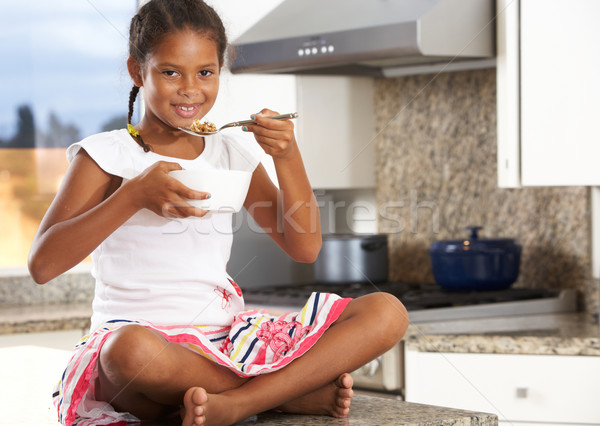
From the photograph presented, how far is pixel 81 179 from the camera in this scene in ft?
3.41

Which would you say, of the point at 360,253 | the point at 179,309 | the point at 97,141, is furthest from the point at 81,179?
the point at 360,253

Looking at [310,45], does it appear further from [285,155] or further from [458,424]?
[458,424]

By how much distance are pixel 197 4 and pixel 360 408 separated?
0.62 meters

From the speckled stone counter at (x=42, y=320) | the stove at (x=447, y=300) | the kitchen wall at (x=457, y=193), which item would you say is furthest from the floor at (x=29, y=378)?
the kitchen wall at (x=457, y=193)

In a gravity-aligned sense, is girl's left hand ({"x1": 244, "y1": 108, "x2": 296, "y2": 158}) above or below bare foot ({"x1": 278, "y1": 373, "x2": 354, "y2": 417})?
above

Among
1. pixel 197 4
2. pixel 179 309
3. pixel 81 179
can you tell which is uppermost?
pixel 197 4

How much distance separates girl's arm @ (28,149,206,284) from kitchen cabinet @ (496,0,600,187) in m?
1.23

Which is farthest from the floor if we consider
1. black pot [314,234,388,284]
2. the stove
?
black pot [314,234,388,284]

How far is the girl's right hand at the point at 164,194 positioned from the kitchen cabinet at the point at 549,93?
1230 millimetres

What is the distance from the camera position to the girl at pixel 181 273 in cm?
90

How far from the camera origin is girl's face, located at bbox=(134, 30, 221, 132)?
3.53ft

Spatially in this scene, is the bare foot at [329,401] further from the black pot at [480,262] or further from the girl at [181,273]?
the black pot at [480,262]

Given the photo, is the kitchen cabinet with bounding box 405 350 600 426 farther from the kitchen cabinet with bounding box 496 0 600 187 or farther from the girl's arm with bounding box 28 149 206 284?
the girl's arm with bounding box 28 149 206 284

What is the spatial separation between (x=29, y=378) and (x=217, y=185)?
2.34ft
